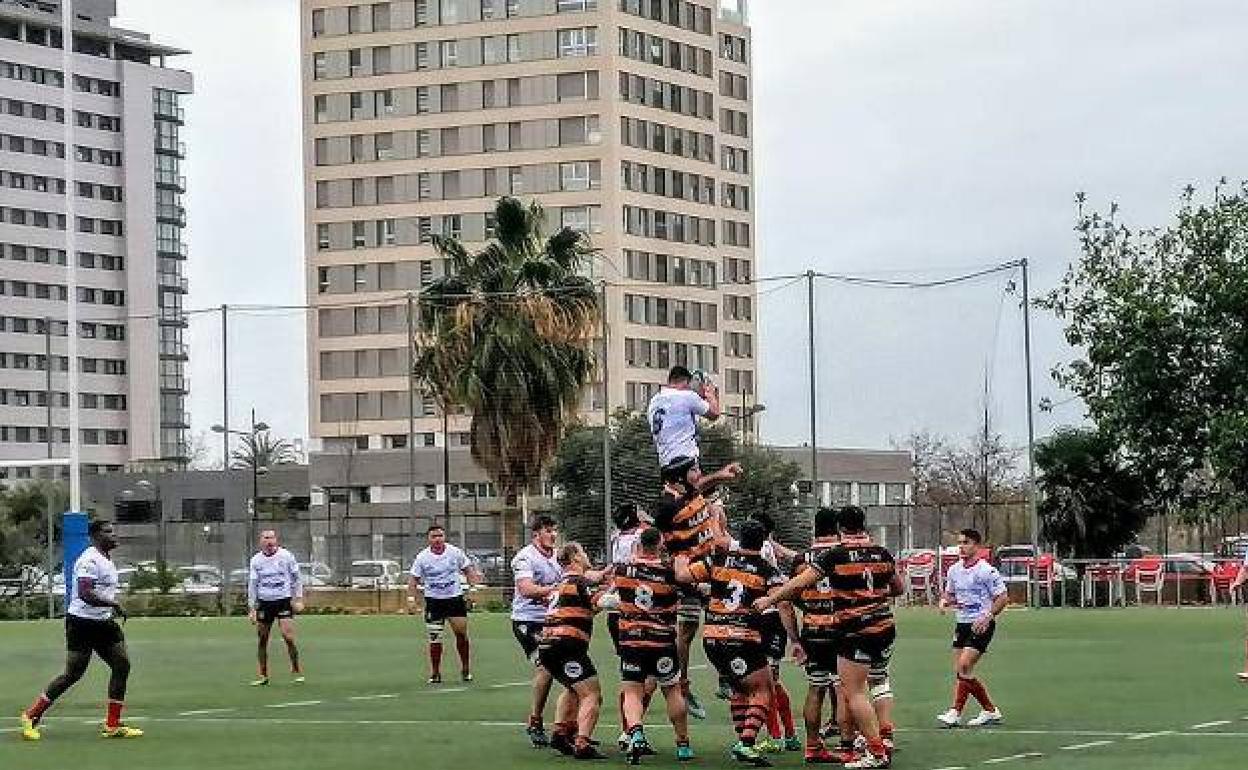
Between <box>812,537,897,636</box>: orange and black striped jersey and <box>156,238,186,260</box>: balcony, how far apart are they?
501 ft

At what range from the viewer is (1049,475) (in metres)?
64.9

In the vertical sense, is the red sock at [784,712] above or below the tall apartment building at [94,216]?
below

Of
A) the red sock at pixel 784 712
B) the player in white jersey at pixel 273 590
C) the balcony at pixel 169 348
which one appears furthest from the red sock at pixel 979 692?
the balcony at pixel 169 348

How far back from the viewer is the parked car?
213 feet

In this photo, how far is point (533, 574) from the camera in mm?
25125

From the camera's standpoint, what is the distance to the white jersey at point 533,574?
81.5 feet

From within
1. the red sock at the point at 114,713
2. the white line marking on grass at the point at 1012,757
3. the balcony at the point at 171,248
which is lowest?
the white line marking on grass at the point at 1012,757

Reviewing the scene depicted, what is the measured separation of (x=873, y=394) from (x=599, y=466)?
660 cm

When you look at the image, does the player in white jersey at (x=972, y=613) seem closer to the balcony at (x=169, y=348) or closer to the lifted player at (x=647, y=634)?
the lifted player at (x=647, y=634)

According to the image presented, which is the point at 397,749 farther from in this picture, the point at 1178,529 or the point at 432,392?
the point at 1178,529

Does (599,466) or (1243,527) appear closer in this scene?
(599,466)

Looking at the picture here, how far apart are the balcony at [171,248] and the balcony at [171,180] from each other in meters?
3.62

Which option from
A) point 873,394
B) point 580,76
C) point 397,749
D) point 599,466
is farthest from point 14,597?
point 580,76

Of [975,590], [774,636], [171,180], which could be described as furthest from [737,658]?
[171,180]
